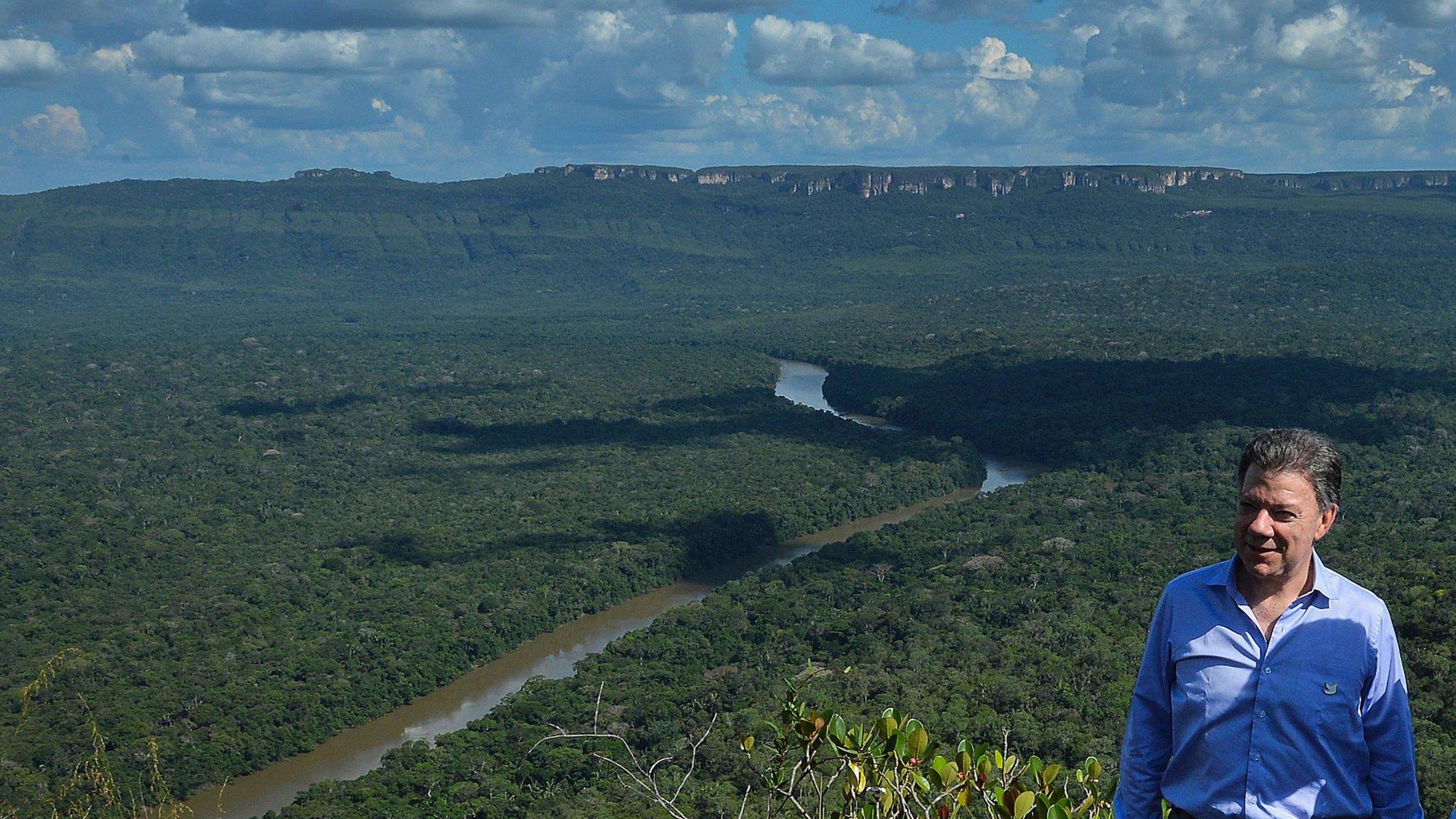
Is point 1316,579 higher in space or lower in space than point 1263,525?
lower

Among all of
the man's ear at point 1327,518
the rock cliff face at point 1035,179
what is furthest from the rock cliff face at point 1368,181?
the man's ear at point 1327,518

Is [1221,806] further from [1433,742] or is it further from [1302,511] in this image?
[1433,742]

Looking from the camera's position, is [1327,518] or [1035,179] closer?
[1327,518]

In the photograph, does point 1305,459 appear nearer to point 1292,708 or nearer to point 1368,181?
point 1292,708

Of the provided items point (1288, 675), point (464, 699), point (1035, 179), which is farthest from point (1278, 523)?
point (1035, 179)

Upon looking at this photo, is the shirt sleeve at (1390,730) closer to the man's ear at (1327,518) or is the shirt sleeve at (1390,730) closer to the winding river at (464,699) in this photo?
the man's ear at (1327,518)

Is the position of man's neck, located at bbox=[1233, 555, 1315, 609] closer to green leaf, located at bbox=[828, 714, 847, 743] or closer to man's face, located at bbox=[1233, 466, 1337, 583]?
man's face, located at bbox=[1233, 466, 1337, 583]

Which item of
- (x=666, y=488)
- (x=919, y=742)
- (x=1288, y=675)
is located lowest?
(x=666, y=488)
